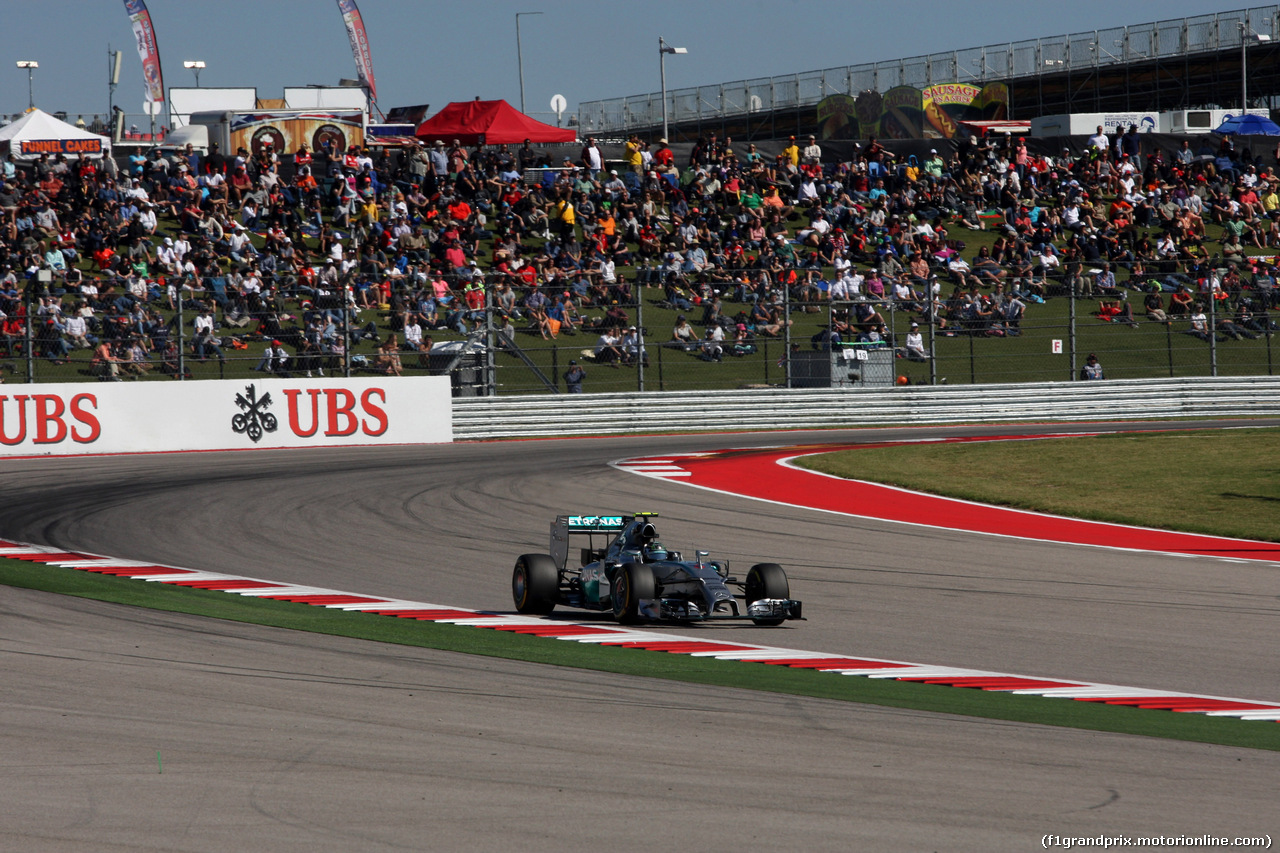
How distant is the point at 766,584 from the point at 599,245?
2155cm

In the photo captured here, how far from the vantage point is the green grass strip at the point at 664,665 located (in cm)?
643

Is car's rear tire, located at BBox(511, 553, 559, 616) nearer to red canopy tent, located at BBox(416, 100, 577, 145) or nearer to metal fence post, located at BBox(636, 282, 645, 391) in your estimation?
metal fence post, located at BBox(636, 282, 645, 391)

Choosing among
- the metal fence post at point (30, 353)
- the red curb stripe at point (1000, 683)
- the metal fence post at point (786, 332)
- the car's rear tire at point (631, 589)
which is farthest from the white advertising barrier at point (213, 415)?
the red curb stripe at point (1000, 683)

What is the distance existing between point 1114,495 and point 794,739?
11657 millimetres

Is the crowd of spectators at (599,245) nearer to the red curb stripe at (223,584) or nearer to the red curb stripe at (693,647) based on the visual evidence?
the red curb stripe at (693,647)

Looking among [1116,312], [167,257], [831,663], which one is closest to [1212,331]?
[1116,312]

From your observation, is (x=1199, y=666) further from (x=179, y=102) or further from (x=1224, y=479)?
(x=179, y=102)

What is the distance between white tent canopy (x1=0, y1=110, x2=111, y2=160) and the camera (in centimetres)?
3338

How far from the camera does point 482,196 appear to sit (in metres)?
31.3

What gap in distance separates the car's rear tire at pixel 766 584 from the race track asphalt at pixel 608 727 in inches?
9.7

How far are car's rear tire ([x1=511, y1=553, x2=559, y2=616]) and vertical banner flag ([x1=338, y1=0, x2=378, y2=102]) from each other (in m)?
41.9

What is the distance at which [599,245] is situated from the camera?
98.7 feet

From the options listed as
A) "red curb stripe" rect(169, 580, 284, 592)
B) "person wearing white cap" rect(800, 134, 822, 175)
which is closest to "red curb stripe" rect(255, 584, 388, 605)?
"red curb stripe" rect(169, 580, 284, 592)

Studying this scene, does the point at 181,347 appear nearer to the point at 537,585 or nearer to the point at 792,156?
the point at 537,585
